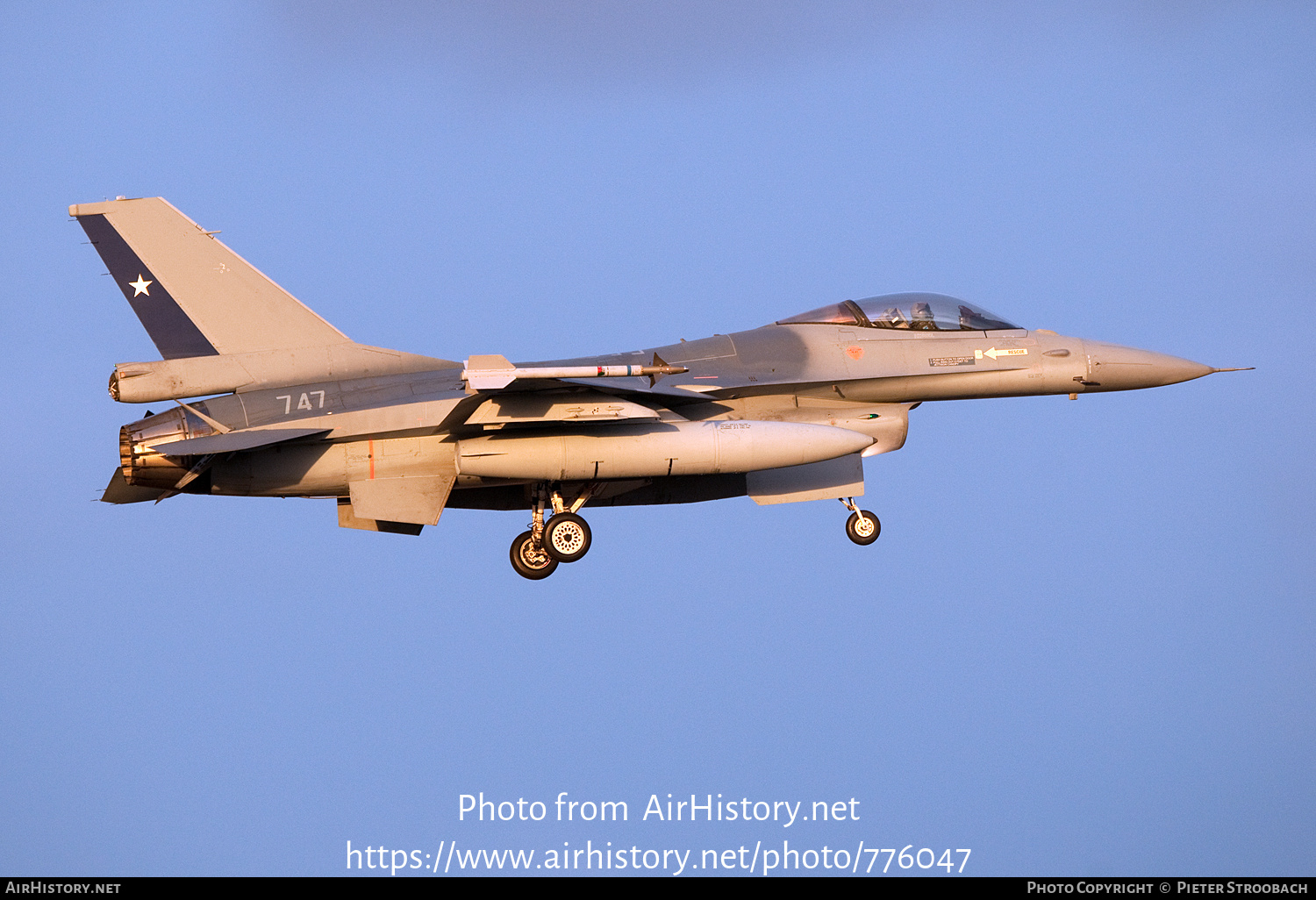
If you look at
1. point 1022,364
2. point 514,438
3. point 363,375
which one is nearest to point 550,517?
point 514,438

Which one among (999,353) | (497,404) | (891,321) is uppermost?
(891,321)

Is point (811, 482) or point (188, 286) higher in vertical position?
point (188, 286)

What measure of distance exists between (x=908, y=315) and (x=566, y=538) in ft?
15.8

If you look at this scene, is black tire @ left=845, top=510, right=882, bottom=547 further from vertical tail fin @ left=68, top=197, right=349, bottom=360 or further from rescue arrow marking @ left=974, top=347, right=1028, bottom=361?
vertical tail fin @ left=68, top=197, right=349, bottom=360

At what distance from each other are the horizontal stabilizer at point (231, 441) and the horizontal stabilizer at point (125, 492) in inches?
26.3

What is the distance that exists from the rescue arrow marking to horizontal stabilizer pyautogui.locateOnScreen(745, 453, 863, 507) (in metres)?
1.82

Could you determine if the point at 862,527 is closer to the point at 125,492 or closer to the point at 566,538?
the point at 566,538

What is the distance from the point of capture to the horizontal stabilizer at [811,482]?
1881cm

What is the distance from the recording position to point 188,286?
57.7 ft

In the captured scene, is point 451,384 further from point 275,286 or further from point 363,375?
point 275,286

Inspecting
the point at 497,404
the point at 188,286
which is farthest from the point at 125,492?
the point at 497,404

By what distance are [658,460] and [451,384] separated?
7.97ft

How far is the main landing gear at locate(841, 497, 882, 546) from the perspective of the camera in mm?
18938

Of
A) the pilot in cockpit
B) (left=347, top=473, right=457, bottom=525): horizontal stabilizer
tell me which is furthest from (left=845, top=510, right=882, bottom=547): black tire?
(left=347, top=473, right=457, bottom=525): horizontal stabilizer
